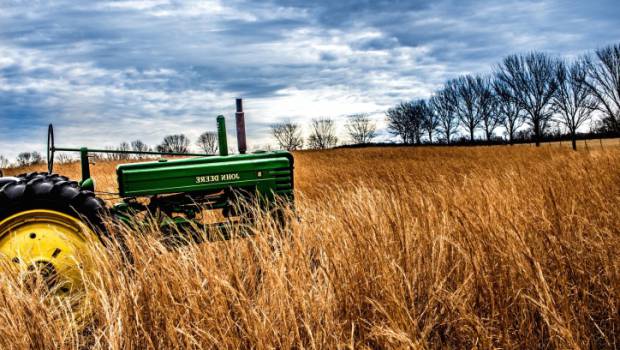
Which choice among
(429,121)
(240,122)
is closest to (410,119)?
(429,121)

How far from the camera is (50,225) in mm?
3160

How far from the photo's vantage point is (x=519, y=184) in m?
5.82

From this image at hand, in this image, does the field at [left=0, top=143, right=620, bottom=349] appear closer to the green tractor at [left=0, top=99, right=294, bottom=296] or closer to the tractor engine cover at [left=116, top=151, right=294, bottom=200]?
the green tractor at [left=0, top=99, right=294, bottom=296]

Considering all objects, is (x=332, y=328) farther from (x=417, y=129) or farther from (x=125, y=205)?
(x=417, y=129)

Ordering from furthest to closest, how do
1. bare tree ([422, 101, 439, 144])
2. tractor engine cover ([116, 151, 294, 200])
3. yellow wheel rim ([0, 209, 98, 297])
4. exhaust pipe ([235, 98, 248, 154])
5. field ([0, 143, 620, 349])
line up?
1. bare tree ([422, 101, 439, 144])
2. exhaust pipe ([235, 98, 248, 154])
3. tractor engine cover ([116, 151, 294, 200])
4. yellow wheel rim ([0, 209, 98, 297])
5. field ([0, 143, 620, 349])

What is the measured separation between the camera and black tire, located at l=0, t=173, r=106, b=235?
3.08 meters

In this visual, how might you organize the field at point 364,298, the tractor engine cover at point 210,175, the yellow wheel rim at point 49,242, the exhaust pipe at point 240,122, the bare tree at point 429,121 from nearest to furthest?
the field at point 364,298
the yellow wheel rim at point 49,242
the tractor engine cover at point 210,175
the exhaust pipe at point 240,122
the bare tree at point 429,121

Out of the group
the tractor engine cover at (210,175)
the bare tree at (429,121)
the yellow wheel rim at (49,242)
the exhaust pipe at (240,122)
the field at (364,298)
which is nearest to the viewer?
the field at (364,298)

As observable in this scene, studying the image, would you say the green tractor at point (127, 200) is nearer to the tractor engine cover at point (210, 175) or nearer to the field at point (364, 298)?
the tractor engine cover at point (210, 175)

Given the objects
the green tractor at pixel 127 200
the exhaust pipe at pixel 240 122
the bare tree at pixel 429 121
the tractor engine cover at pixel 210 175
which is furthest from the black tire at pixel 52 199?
the bare tree at pixel 429 121

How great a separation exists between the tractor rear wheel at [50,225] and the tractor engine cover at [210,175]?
626mm

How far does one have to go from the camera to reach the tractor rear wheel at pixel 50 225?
3078 mm

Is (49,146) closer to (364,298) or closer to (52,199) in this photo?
(52,199)

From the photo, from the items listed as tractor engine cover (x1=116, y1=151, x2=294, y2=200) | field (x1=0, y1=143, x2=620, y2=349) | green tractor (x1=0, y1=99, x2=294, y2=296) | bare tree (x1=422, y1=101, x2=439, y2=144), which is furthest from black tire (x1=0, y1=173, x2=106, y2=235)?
bare tree (x1=422, y1=101, x2=439, y2=144)
